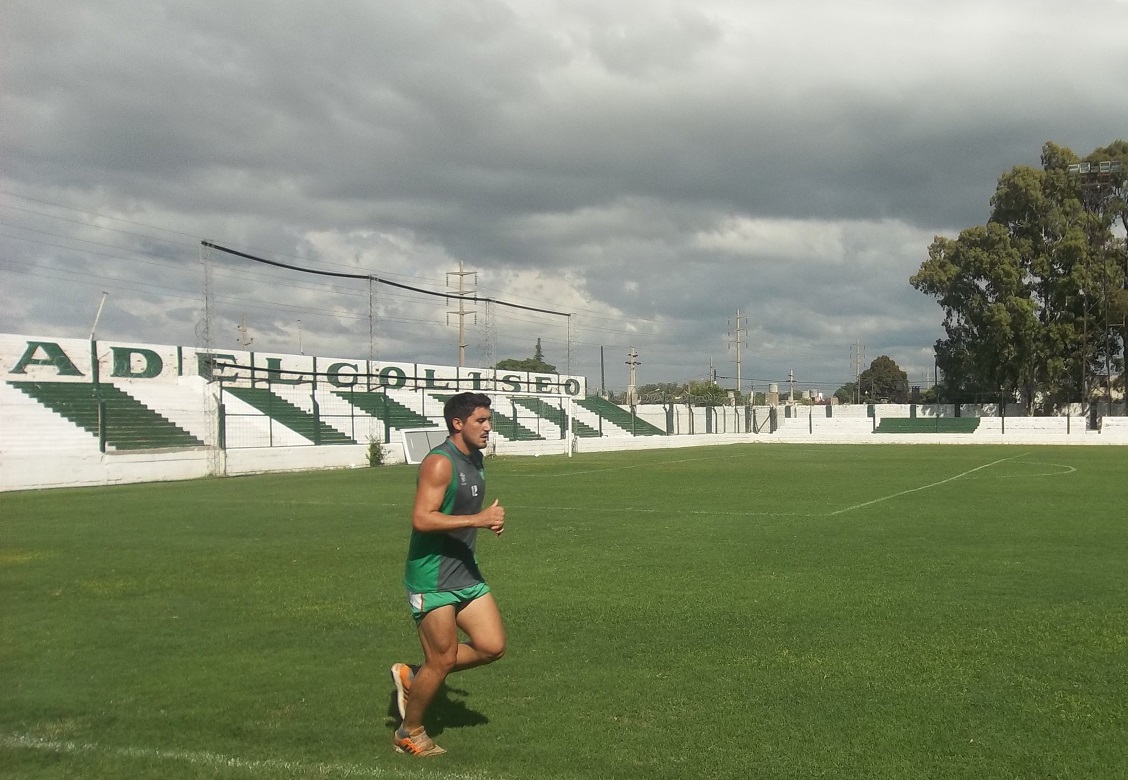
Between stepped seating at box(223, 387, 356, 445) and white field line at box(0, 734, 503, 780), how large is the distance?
1261 inches

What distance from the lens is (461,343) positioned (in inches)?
2702

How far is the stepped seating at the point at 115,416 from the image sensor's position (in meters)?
33.6

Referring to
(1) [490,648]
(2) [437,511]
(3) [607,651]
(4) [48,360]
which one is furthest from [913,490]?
(4) [48,360]

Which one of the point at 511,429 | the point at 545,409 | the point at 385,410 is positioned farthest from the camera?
the point at 545,409

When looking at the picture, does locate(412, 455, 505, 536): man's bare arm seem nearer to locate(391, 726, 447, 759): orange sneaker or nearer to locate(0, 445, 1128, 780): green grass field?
locate(391, 726, 447, 759): orange sneaker

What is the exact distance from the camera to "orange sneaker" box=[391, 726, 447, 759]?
16.4ft

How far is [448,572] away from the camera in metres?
5.11

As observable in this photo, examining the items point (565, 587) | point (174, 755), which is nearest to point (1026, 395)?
point (565, 587)

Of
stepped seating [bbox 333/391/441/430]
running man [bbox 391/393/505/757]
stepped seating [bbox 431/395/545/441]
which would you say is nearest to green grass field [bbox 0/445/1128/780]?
running man [bbox 391/393/505/757]

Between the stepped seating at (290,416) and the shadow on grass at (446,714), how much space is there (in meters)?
31.8

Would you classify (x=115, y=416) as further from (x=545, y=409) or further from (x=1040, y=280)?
(x=1040, y=280)

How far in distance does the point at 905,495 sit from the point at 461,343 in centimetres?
5102

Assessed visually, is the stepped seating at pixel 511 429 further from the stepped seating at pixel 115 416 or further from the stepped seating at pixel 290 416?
the stepped seating at pixel 115 416

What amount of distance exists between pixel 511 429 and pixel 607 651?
129 ft
